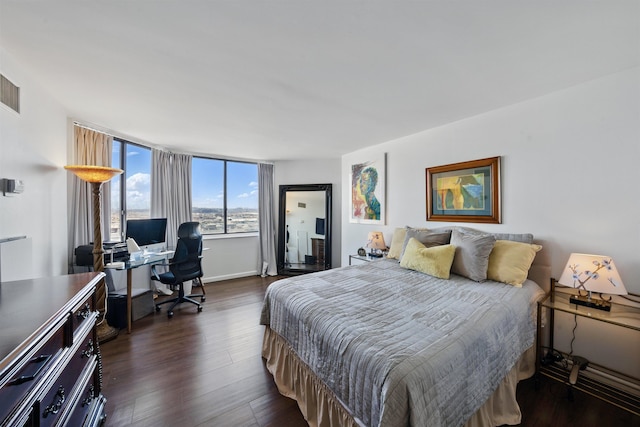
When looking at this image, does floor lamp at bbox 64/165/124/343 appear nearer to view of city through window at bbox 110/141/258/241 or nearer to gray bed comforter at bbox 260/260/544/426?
view of city through window at bbox 110/141/258/241

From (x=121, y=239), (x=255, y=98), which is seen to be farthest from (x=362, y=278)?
(x=121, y=239)

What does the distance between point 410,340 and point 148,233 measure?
11.8 feet

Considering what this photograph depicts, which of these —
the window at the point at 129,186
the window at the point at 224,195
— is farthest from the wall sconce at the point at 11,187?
the window at the point at 224,195

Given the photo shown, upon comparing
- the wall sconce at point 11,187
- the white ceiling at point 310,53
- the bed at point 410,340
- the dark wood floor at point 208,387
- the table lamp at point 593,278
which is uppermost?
the white ceiling at point 310,53

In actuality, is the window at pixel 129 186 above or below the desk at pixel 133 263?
above

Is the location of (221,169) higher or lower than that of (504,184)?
higher

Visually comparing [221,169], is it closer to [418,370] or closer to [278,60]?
[278,60]

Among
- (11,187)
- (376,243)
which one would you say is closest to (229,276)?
(376,243)

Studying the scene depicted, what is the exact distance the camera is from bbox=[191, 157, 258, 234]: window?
4.55 m

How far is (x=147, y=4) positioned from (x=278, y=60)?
74 cm

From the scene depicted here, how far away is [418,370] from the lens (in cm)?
105

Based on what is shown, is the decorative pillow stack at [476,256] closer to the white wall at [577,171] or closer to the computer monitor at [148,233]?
the white wall at [577,171]

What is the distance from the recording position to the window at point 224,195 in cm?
455

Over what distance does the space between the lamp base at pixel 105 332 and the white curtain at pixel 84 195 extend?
69cm
